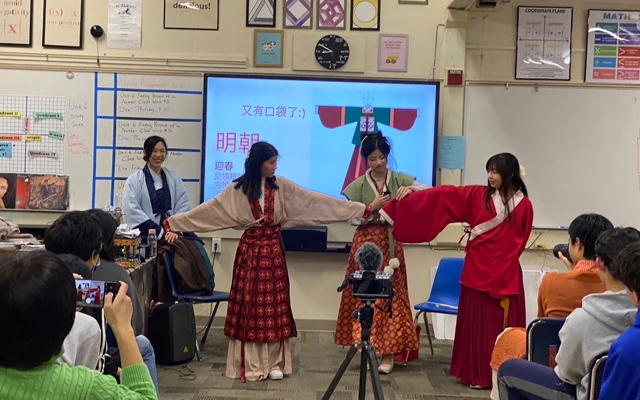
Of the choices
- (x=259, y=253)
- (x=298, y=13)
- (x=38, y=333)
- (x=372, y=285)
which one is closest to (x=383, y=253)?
(x=259, y=253)

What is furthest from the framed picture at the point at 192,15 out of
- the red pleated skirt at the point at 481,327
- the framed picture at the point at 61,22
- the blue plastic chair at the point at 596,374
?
the blue plastic chair at the point at 596,374

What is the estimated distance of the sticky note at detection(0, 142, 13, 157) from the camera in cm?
509

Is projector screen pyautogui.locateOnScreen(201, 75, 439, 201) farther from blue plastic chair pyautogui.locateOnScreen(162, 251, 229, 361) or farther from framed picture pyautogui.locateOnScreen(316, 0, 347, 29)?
blue plastic chair pyautogui.locateOnScreen(162, 251, 229, 361)

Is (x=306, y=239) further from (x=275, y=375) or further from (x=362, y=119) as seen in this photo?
(x=275, y=375)

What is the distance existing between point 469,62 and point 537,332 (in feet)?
10.4

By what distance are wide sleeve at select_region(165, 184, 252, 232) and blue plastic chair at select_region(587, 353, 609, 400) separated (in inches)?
95.1

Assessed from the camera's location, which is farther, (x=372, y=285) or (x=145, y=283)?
(x=145, y=283)

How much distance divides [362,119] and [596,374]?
3434 mm

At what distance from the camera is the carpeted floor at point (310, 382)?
11.9 ft

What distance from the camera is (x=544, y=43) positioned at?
201 inches

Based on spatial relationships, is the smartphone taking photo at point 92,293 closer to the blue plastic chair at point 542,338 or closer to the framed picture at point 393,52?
the blue plastic chair at point 542,338

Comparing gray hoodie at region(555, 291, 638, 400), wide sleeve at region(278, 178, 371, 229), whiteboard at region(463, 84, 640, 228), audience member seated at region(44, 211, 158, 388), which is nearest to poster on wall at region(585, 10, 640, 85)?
whiteboard at region(463, 84, 640, 228)

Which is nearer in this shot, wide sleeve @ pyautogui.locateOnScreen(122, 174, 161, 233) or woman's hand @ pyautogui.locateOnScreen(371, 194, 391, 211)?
woman's hand @ pyautogui.locateOnScreen(371, 194, 391, 211)

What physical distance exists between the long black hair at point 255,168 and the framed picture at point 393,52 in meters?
1.65
